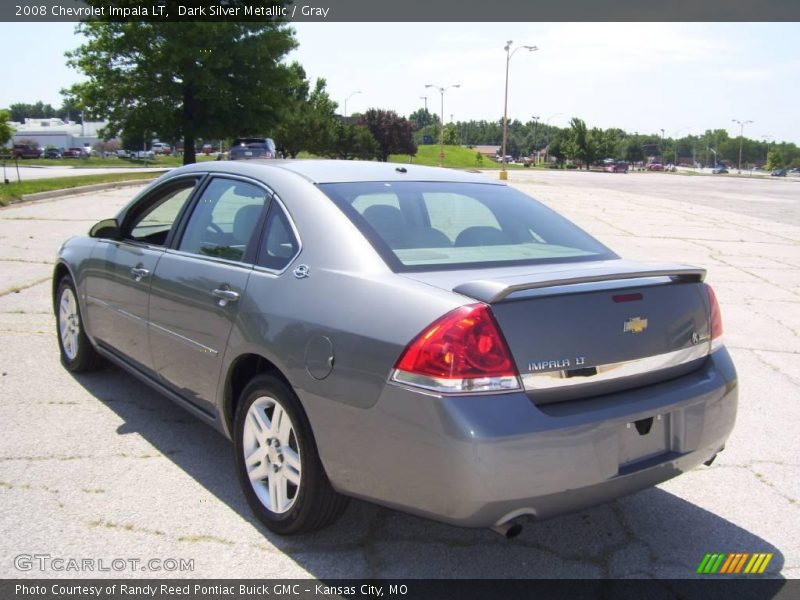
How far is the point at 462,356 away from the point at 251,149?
30027mm

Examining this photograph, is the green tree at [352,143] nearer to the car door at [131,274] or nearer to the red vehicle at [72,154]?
the red vehicle at [72,154]

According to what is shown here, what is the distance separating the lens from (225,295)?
3.39 metres

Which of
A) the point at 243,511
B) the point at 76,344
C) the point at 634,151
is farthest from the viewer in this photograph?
the point at 634,151

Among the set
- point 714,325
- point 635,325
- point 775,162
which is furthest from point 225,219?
point 775,162

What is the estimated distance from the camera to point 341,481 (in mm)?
2818

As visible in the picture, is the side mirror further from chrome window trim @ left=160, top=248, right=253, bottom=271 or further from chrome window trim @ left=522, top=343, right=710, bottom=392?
chrome window trim @ left=522, top=343, right=710, bottom=392

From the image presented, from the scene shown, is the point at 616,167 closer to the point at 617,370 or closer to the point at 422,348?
the point at 617,370

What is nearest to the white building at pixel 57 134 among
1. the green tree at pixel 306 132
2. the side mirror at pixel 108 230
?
the green tree at pixel 306 132

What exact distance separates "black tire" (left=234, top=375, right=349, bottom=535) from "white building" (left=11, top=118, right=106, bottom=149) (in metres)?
102

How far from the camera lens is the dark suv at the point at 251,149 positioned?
3070cm

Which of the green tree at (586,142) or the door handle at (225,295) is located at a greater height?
the green tree at (586,142)

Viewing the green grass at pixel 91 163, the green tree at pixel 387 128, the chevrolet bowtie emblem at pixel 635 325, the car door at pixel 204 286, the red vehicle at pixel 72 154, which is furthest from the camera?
the red vehicle at pixel 72 154

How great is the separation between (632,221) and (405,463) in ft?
54.7

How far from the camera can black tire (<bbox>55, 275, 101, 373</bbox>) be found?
5113 mm
